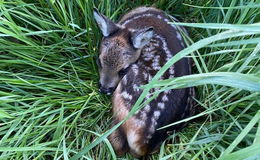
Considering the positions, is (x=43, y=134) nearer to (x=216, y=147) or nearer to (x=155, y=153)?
(x=155, y=153)

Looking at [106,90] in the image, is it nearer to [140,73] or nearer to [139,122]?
[140,73]

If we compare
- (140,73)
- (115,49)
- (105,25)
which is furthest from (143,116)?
(105,25)

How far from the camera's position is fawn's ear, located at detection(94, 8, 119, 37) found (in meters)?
2.58

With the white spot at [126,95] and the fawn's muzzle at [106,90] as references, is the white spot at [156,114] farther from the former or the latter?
the fawn's muzzle at [106,90]

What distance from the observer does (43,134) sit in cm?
240

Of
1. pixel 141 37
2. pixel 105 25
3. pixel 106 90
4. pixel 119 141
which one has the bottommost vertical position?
pixel 119 141

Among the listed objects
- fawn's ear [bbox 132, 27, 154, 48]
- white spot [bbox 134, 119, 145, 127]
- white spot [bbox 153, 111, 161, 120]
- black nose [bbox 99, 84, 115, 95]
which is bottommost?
white spot [bbox 153, 111, 161, 120]

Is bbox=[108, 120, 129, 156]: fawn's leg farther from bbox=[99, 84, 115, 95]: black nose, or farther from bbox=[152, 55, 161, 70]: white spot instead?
bbox=[152, 55, 161, 70]: white spot

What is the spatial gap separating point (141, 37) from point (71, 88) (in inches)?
22.6

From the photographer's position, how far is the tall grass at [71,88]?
233 centimetres

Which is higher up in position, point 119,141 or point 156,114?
point 156,114

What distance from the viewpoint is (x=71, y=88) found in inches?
106

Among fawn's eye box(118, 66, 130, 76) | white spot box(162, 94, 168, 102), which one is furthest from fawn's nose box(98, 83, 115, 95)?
white spot box(162, 94, 168, 102)

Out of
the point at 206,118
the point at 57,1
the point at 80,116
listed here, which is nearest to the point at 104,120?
the point at 80,116
